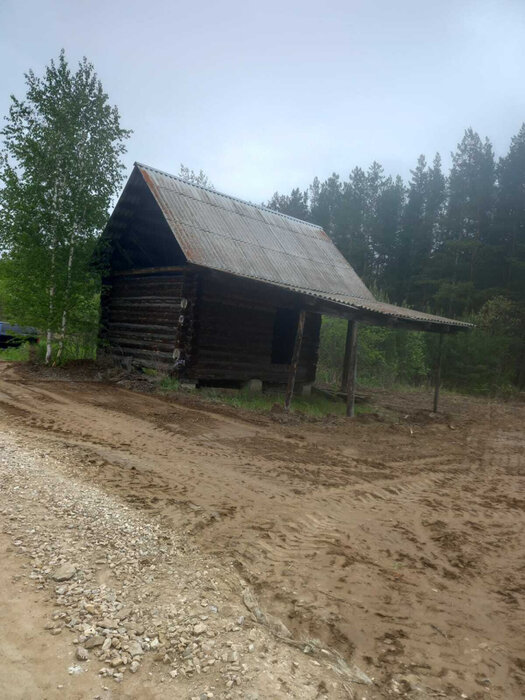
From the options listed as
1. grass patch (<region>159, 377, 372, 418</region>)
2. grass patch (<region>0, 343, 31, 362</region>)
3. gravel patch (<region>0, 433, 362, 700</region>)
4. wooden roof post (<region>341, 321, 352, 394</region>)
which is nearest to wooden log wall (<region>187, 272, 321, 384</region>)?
grass patch (<region>159, 377, 372, 418</region>)

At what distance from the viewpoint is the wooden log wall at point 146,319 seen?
42.5 ft

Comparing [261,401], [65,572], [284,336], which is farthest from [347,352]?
[65,572]

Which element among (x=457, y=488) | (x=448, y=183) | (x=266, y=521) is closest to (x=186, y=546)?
(x=266, y=521)

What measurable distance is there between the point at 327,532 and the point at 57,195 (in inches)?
525

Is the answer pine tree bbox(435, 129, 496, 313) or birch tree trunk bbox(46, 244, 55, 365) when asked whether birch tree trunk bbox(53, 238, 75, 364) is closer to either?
birch tree trunk bbox(46, 244, 55, 365)

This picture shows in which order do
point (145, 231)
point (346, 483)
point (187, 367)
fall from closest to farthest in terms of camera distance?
point (346, 483) → point (187, 367) → point (145, 231)

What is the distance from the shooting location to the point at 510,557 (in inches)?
171

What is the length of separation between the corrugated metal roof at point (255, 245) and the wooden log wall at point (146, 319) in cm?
135

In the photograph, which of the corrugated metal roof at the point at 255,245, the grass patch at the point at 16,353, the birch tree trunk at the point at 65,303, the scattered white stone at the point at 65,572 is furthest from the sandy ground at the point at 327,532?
the grass patch at the point at 16,353

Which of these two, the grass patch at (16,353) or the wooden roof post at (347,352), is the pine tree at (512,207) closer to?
the wooden roof post at (347,352)

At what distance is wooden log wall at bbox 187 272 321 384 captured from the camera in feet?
42.2

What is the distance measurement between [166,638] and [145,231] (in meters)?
13.5

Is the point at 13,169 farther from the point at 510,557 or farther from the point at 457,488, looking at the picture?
the point at 510,557

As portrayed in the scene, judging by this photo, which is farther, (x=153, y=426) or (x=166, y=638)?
(x=153, y=426)
